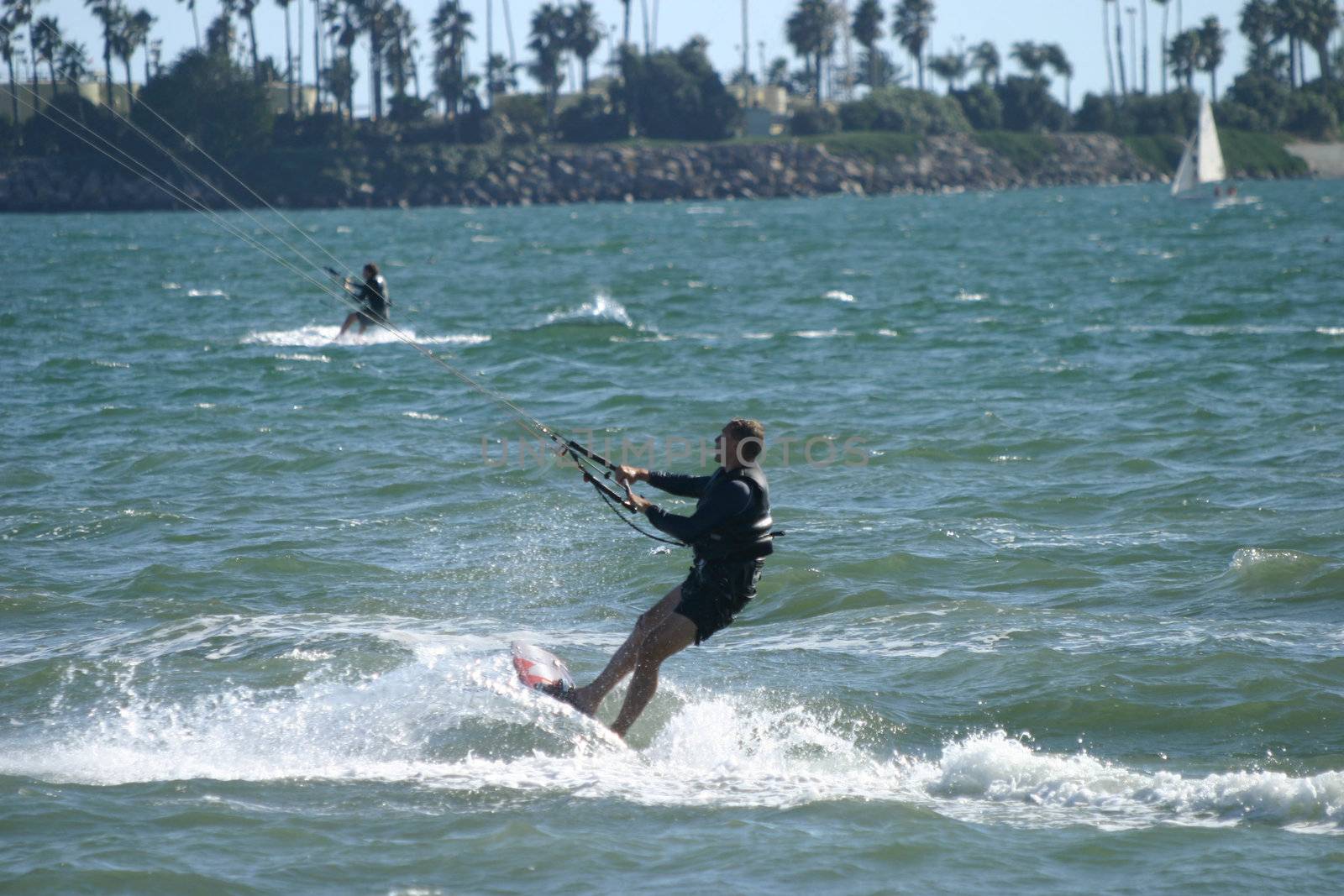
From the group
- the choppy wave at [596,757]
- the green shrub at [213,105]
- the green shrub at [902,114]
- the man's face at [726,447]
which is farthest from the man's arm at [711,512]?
the green shrub at [902,114]

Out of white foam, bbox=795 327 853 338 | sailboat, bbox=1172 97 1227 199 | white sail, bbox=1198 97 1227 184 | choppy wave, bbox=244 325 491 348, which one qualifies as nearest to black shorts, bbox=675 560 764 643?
choppy wave, bbox=244 325 491 348

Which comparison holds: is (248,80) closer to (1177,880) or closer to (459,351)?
(459,351)

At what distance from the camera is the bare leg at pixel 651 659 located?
714cm

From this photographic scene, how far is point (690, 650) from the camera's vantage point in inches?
353

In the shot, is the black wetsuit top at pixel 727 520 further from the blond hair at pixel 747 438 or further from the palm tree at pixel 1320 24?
the palm tree at pixel 1320 24

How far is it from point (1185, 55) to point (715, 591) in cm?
16253

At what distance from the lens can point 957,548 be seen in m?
11.0

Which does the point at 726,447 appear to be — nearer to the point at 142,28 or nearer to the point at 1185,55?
the point at 142,28

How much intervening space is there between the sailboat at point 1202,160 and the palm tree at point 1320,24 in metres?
78.2

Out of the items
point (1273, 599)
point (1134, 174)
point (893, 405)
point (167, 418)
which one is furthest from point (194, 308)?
point (1134, 174)

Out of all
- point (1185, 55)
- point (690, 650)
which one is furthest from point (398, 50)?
point (690, 650)

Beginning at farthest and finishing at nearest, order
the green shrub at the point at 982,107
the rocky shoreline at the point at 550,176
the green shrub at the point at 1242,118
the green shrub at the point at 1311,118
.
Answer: the green shrub at the point at 982,107
the green shrub at the point at 1311,118
the green shrub at the point at 1242,118
the rocky shoreline at the point at 550,176

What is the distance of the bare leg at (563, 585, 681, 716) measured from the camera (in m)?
7.23

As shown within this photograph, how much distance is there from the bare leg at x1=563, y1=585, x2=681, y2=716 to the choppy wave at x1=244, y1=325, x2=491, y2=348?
17843 mm
